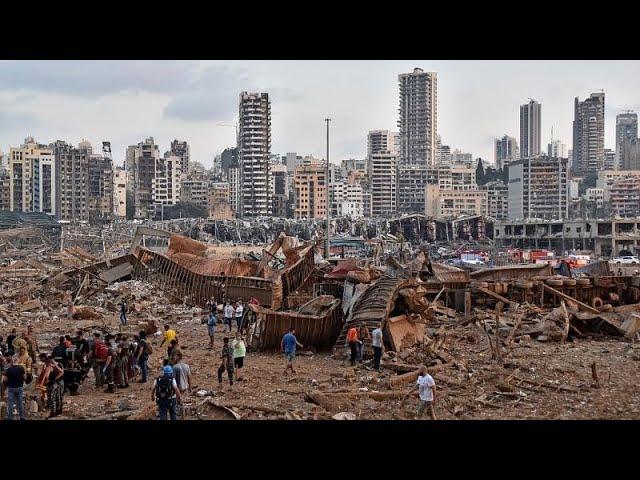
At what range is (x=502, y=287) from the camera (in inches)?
781

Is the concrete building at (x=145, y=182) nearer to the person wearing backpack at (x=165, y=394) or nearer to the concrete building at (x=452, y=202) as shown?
the concrete building at (x=452, y=202)

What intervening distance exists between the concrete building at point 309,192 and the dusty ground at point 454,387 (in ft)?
331

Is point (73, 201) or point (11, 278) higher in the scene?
point (73, 201)

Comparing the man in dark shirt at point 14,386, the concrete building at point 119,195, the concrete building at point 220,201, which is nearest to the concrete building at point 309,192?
the concrete building at point 220,201

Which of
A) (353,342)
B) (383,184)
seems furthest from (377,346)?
(383,184)

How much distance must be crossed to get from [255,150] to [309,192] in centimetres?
1156

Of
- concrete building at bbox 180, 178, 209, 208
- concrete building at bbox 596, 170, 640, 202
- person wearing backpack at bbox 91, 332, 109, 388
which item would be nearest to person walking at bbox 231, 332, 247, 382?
person wearing backpack at bbox 91, 332, 109, 388

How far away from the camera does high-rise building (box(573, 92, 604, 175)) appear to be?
179 meters

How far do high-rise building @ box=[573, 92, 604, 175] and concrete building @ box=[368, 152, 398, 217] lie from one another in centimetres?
7126

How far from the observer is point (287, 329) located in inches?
573

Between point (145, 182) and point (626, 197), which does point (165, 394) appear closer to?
point (145, 182)
